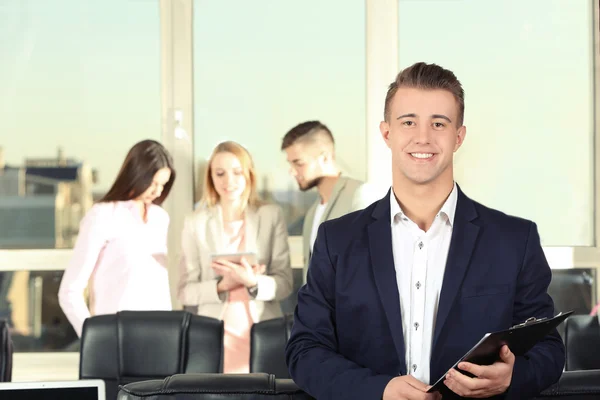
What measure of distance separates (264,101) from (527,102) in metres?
1.67

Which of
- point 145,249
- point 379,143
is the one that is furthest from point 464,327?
point 379,143

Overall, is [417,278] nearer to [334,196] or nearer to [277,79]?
[334,196]

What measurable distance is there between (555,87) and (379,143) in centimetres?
118

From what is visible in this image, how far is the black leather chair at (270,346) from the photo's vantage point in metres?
2.86

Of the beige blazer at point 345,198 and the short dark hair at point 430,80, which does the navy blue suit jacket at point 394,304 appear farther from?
the beige blazer at point 345,198

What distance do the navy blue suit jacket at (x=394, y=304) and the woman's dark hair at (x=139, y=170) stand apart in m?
2.94

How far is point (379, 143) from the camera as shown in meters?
5.56

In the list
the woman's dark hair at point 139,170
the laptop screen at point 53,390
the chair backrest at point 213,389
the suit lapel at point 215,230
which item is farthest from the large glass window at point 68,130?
the laptop screen at point 53,390

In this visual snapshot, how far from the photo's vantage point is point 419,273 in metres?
2.00

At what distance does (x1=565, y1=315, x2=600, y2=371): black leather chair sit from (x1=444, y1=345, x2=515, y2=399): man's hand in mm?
1379

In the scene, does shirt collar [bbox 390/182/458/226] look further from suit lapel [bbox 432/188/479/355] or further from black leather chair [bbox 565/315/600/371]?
black leather chair [bbox 565/315/600/371]

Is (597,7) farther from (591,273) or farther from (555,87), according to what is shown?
(591,273)

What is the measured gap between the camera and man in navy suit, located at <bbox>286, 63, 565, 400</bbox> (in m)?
1.92

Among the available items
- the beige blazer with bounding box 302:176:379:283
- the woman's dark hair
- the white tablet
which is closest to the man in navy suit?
the beige blazer with bounding box 302:176:379:283
